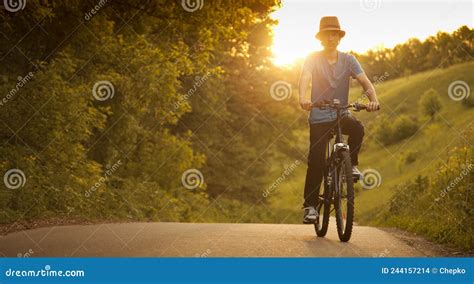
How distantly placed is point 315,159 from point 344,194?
0.63 metres

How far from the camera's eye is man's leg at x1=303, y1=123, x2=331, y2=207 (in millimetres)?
8789

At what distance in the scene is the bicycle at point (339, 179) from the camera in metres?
8.10

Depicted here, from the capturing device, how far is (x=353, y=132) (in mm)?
8742

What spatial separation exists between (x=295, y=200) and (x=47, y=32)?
→ 47.3 meters

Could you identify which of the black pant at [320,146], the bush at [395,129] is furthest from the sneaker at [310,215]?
the bush at [395,129]

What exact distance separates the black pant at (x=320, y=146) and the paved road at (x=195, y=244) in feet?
1.97

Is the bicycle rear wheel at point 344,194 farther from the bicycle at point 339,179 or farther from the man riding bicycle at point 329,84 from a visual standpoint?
the man riding bicycle at point 329,84

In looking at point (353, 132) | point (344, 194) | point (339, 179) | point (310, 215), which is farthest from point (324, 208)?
point (353, 132)

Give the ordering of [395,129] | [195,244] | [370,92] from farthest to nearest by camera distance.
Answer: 1. [395,129]
2. [370,92]
3. [195,244]

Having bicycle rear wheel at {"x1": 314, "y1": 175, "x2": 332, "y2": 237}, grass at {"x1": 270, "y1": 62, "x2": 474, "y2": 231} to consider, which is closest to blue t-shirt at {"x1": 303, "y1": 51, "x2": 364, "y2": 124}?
bicycle rear wheel at {"x1": 314, "y1": 175, "x2": 332, "y2": 237}

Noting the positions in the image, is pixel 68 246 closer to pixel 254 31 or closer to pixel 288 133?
pixel 254 31

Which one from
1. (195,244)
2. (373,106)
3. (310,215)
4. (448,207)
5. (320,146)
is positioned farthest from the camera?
(448,207)

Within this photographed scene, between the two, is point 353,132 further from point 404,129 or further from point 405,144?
point 404,129

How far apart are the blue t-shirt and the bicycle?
23 centimetres
